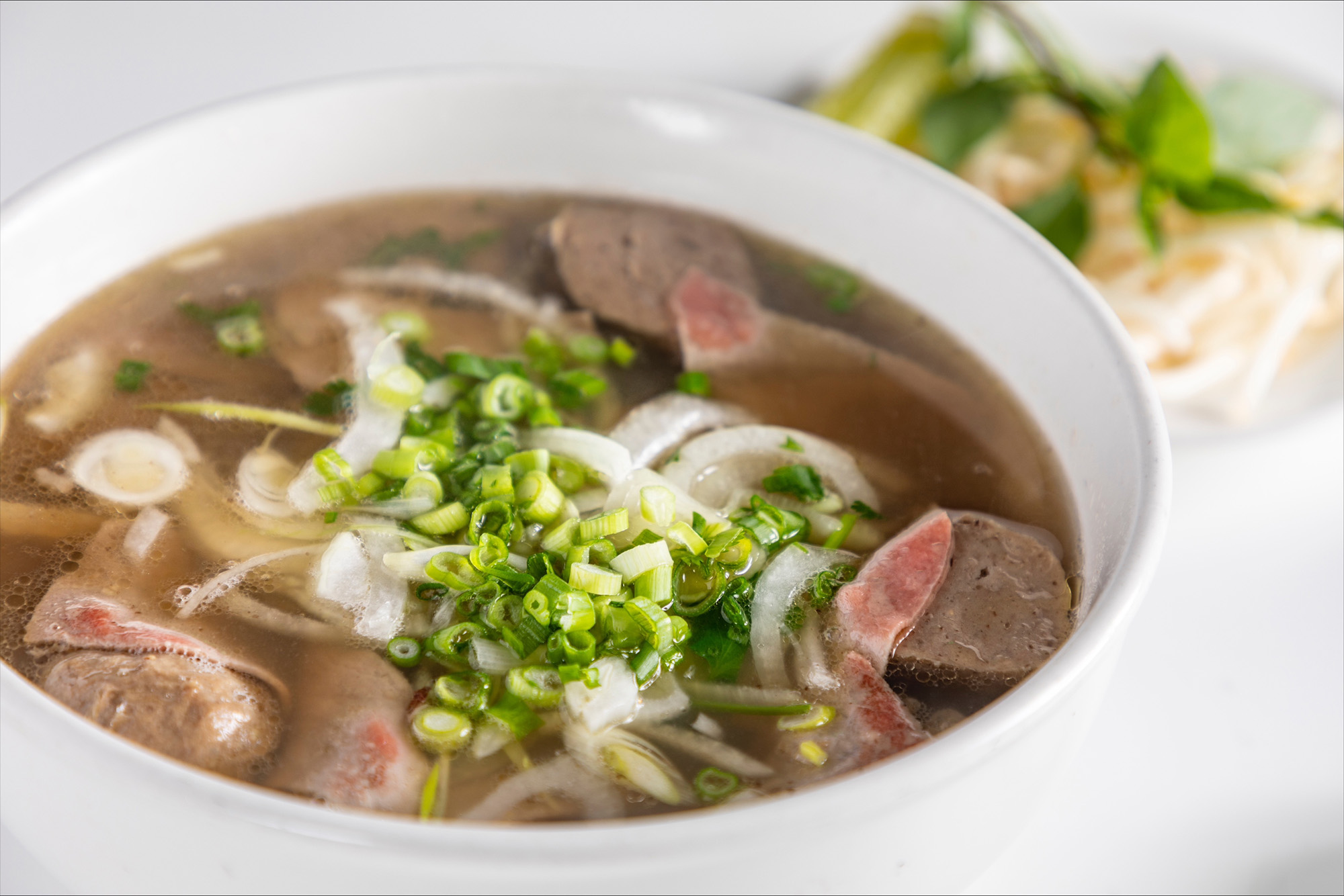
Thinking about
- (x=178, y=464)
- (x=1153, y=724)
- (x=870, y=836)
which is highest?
(x=870, y=836)

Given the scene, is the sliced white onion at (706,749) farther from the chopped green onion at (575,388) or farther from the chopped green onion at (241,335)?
the chopped green onion at (241,335)

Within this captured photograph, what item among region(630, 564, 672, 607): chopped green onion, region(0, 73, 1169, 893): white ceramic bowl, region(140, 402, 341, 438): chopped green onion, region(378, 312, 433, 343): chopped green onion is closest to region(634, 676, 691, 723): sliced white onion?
region(630, 564, 672, 607): chopped green onion

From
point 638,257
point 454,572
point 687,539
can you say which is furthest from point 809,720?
point 638,257

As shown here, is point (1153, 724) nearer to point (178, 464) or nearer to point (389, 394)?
point (389, 394)

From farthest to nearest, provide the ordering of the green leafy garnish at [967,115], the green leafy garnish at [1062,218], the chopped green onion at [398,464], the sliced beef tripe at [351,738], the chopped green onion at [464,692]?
the green leafy garnish at [967,115]
the green leafy garnish at [1062,218]
the chopped green onion at [398,464]
the chopped green onion at [464,692]
the sliced beef tripe at [351,738]

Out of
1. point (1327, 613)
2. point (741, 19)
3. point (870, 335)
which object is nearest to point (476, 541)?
point (870, 335)

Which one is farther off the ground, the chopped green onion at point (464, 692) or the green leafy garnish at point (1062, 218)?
the green leafy garnish at point (1062, 218)

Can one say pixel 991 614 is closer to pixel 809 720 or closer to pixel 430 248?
pixel 809 720

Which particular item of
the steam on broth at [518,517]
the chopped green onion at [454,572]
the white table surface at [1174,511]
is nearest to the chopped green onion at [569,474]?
the steam on broth at [518,517]
